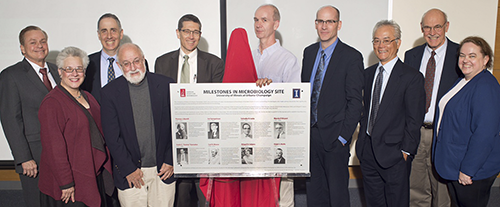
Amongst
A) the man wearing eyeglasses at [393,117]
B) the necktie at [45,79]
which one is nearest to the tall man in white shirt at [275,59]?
the man wearing eyeglasses at [393,117]

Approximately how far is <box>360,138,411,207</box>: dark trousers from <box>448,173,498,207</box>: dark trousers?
1.21 ft

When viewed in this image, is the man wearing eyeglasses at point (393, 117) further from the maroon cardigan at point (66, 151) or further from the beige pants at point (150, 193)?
the maroon cardigan at point (66, 151)

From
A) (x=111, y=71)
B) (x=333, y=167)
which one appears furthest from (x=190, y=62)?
(x=333, y=167)

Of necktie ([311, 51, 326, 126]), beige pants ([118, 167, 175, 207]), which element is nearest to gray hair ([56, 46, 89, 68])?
beige pants ([118, 167, 175, 207])

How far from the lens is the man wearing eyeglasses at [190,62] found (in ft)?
9.95

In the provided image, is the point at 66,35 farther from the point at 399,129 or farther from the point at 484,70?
the point at 484,70

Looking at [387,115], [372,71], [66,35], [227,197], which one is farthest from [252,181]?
[66,35]

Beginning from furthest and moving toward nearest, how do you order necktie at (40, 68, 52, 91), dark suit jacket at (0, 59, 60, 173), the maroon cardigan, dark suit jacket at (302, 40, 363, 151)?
necktie at (40, 68, 52, 91)
dark suit jacket at (0, 59, 60, 173)
dark suit jacket at (302, 40, 363, 151)
the maroon cardigan

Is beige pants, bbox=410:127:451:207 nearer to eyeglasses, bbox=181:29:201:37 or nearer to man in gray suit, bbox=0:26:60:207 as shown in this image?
eyeglasses, bbox=181:29:201:37

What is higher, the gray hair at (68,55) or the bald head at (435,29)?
the bald head at (435,29)

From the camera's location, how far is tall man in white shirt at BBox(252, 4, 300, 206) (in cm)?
283

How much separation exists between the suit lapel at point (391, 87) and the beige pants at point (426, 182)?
695mm

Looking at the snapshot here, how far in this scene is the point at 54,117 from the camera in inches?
89.8

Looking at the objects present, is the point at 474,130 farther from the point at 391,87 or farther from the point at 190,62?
the point at 190,62
